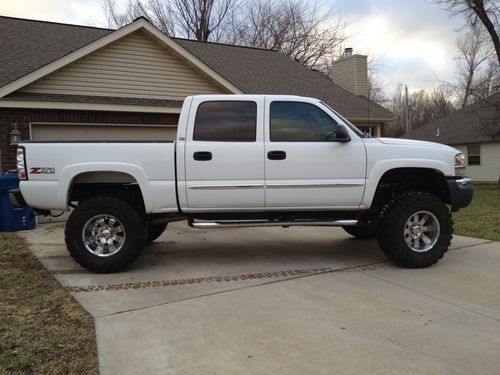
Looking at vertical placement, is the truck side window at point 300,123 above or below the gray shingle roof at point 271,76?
below

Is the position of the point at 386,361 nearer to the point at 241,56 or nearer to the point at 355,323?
the point at 355,323

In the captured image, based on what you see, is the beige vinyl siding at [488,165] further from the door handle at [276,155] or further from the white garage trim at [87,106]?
the door handle at [276,155]

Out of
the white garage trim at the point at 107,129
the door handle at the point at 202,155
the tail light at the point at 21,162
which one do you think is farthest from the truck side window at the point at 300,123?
the white garage trim at the point at 107,129

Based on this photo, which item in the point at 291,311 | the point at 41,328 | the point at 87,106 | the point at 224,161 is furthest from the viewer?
the point at 87,106

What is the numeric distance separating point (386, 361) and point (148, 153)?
3.71 meters

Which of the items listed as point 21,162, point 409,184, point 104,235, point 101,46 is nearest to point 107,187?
point 104,235

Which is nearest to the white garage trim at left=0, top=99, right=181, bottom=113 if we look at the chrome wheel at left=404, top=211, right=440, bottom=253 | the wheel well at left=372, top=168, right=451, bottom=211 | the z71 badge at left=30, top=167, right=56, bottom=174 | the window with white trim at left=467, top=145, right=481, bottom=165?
the z71 badge at left=30, top=167, right=56, bottom=174

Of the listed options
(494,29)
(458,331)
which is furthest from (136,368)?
(494,29)

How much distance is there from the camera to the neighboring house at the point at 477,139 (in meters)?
28.2

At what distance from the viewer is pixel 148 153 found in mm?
6043

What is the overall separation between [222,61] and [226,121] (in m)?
12.5

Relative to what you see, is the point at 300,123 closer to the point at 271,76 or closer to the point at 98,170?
the point at 98,170

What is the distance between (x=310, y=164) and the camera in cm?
617

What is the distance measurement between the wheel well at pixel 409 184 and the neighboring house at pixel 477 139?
72.6ft
